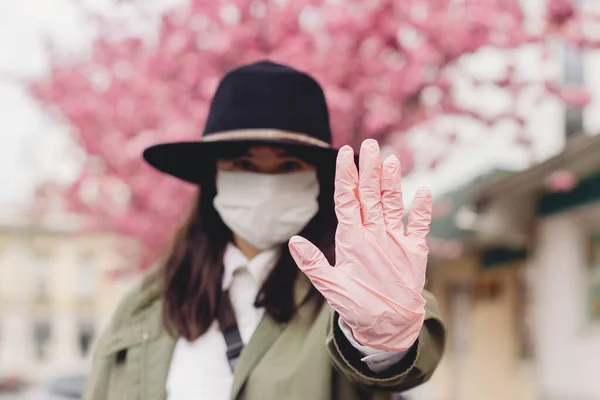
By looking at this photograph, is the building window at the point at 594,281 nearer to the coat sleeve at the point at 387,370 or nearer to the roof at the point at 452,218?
the roof at the point at 452,218

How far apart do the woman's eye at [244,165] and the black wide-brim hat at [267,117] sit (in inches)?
1.1

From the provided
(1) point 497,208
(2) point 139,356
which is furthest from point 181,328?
(1) point 497,208

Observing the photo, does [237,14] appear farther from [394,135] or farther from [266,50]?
[394,135]

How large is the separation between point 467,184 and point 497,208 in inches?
84.0

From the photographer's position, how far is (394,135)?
5.23 meters

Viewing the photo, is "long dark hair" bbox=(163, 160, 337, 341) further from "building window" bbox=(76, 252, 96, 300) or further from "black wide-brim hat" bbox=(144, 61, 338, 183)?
"building window" bbox=(76, 252, 96, 300)

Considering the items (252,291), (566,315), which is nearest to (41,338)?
(566,315)

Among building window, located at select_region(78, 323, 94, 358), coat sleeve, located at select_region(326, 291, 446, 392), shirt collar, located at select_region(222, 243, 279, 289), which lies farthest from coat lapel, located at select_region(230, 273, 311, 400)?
building window, located at select_region(78, 323, 94, 358)

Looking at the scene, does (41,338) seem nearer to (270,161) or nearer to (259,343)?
(270,161)

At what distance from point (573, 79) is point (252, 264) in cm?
636

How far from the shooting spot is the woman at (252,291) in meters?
1.85

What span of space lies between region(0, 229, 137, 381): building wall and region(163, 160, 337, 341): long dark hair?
1462 inches

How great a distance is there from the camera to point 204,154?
227 cm

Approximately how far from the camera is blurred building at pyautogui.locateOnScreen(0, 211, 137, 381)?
38656mm
